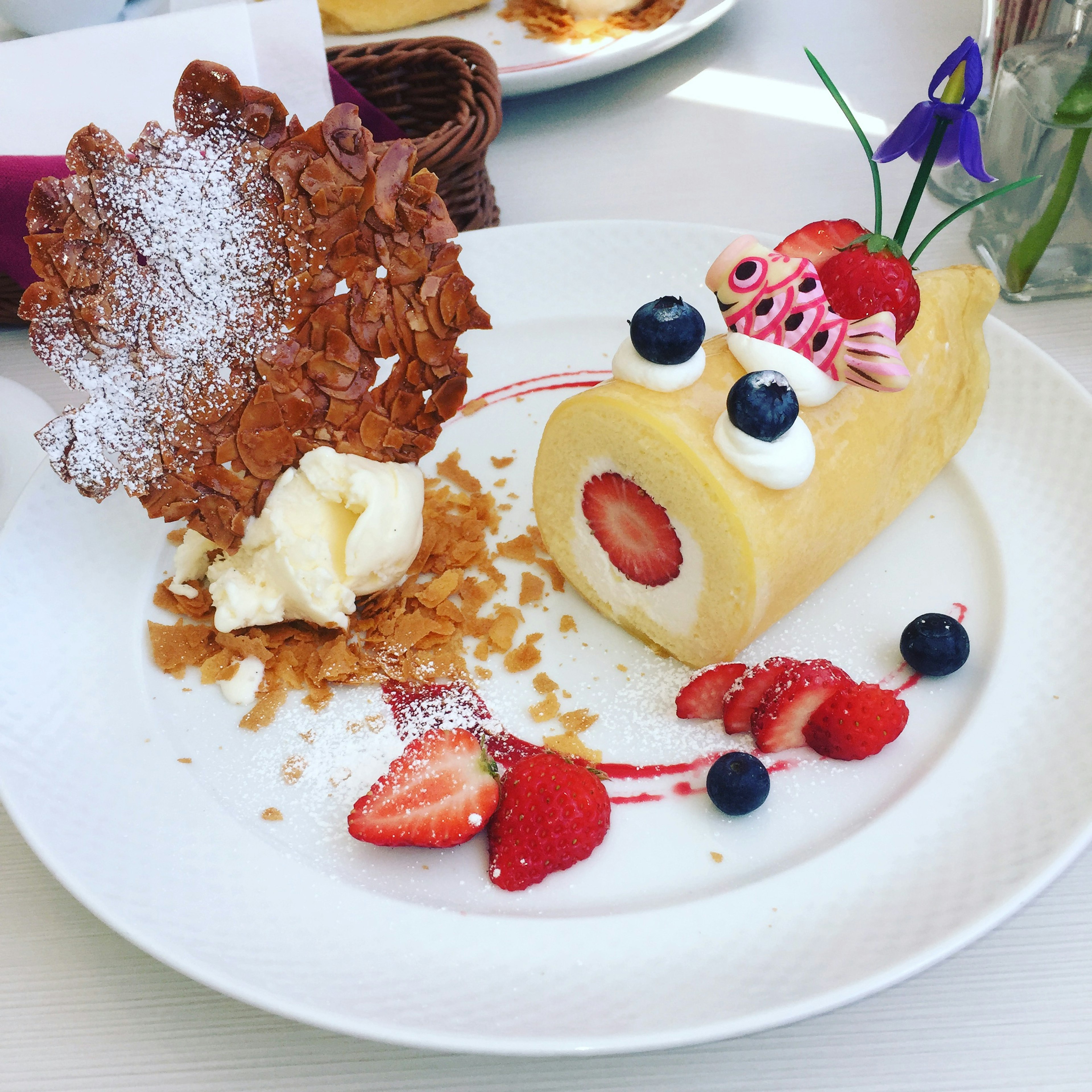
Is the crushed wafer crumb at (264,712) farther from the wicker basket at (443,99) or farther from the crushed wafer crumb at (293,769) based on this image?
the wicker basket at (443,99)

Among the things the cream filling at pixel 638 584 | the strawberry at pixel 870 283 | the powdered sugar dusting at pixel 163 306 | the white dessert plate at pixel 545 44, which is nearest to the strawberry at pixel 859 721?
the cream filling at pixel 638 584

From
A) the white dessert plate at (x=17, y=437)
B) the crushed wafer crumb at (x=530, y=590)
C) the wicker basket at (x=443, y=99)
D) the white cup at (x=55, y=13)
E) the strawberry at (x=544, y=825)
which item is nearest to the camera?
the strawberry at (x=544, y=825)

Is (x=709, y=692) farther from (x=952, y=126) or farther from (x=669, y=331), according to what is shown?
(x=952, y=126)

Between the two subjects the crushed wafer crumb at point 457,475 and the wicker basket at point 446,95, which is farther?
the wicker basket at point 446,95

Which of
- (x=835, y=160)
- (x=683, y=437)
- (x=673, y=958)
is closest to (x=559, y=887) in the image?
(x=673, y=958)

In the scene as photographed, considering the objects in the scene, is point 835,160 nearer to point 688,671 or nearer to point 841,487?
point 841,487

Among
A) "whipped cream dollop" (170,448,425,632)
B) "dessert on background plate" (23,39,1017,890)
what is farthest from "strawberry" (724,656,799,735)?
"whipped cream dollop" (170,448,425,632)

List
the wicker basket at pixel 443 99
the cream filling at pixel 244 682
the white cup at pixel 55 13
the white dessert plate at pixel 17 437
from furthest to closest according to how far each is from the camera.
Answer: the white cup at pixel 55 13 < the wicker basket at pixel 443 99 < the white dessert plate at pixel 17 437 < the cream filling at pixel 244 682
